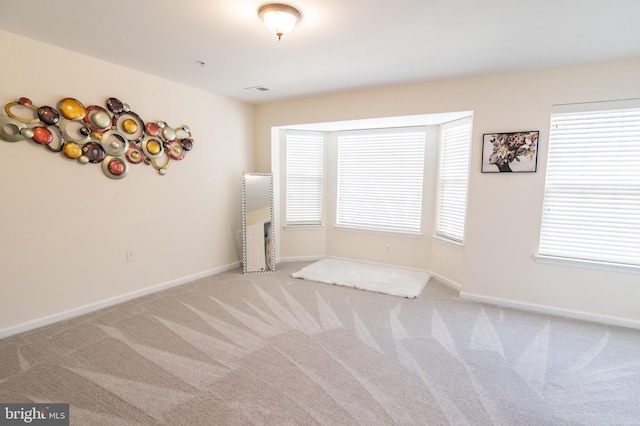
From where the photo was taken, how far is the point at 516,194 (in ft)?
10.7

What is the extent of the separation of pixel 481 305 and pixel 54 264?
4.42 meters

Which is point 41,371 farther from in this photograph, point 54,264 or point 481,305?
point 481,305

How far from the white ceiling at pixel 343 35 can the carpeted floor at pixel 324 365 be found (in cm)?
250

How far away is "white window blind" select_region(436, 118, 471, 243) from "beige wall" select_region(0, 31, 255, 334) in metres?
3.10

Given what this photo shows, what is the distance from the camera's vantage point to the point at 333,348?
249 centimetres

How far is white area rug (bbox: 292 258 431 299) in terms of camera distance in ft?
12.5

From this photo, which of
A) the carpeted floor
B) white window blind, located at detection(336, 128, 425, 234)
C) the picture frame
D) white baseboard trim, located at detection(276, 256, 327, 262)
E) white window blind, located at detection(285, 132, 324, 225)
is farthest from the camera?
white baseboard trim, located at detection(276, 256, 327, 262)

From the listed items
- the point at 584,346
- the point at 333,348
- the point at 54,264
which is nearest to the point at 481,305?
the point at 584,346

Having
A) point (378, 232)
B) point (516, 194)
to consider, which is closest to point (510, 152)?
point (516, 194)

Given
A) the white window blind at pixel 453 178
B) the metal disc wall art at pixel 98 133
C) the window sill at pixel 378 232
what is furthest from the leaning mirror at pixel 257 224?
the white window blind at pixel 453 178

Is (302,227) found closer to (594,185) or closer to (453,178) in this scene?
(453,178)

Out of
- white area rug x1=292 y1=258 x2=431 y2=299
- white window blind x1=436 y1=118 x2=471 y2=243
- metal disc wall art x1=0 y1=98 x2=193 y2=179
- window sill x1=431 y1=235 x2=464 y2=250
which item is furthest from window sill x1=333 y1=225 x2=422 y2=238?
metal disc wall art x1=0 y1=98 x2=193 y2=179

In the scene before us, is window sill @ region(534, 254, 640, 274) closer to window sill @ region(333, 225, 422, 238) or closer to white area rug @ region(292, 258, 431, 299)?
white area rug @ region(292, 258, 431, 299)

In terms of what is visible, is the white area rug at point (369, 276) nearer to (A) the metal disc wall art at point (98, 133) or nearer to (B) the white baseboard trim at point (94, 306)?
(B) the white baseboard trim at point (94, 306)
